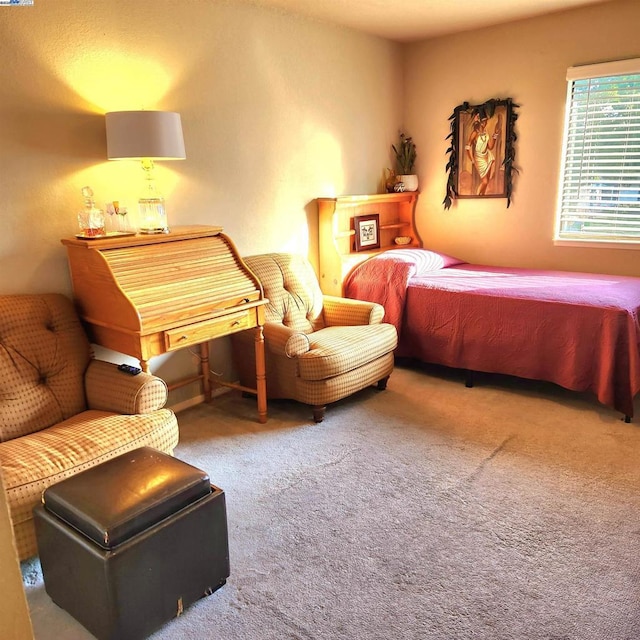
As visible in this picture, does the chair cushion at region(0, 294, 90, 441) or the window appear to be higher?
the window

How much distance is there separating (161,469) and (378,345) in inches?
70.8

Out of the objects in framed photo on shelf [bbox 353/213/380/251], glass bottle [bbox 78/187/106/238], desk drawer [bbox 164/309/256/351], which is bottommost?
desk drawer [bbox 164/309/256/351]

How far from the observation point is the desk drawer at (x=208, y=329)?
2553 millimetres

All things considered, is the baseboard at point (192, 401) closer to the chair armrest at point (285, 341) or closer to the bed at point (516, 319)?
the chair armrest at point (285, 341)

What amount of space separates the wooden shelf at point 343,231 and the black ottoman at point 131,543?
246 centimetres

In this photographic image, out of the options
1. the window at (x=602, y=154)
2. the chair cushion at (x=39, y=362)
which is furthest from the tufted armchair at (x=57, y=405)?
the window at (x=602, y=154)

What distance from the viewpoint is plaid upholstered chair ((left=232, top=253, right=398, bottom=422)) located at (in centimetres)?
303

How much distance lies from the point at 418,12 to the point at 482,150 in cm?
119

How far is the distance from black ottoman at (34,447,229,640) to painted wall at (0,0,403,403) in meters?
1.32

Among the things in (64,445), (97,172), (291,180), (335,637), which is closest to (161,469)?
(64,445)

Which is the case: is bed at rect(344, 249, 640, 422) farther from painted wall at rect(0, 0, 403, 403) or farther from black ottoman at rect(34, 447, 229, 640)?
black ottoman at rect(34, 447, 229, 640)

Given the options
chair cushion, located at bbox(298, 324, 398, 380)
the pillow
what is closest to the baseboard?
chair cushion, located at bbox(298, 324, 398, 380)

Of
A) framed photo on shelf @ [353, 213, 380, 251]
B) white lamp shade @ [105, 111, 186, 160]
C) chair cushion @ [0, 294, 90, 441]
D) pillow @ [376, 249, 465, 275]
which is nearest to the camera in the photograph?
chair cushion @ [0, 294, 90, 441]

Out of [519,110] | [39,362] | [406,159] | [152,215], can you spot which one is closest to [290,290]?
[152,215]
